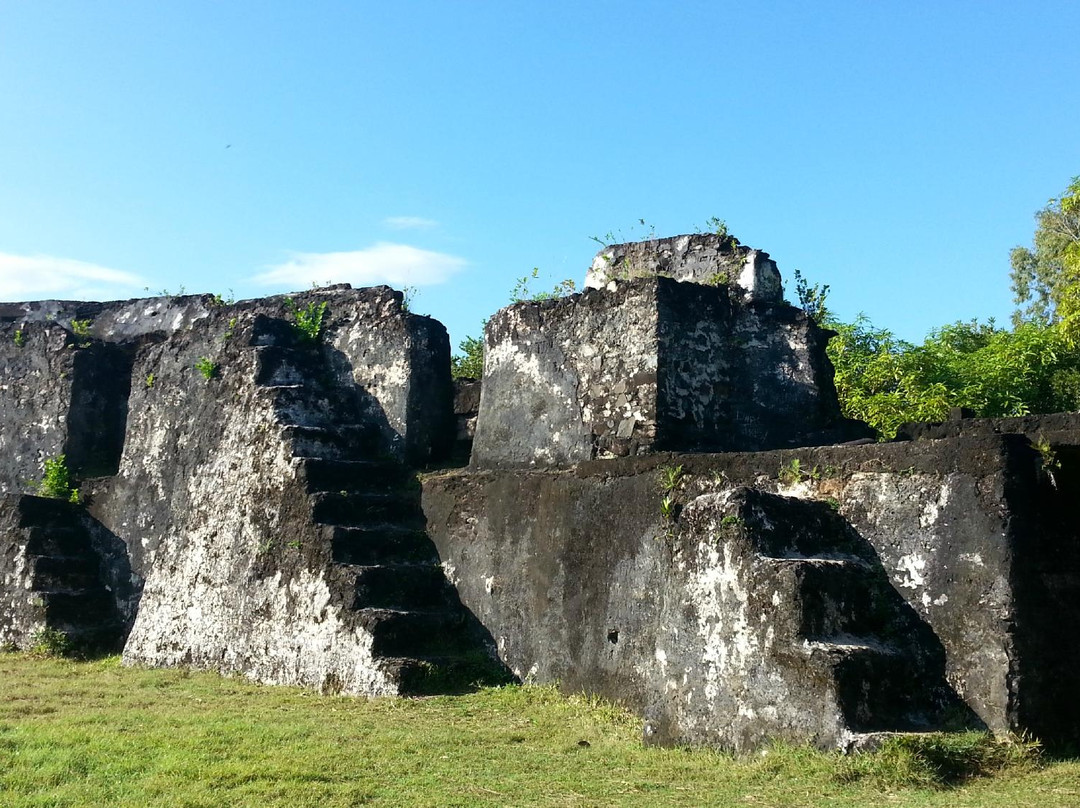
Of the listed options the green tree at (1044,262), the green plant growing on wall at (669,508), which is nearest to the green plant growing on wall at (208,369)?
the green plant growing on wall at (669,508)

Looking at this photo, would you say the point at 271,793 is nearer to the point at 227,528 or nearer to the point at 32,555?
the point at 227,528

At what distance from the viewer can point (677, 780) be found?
496 centimetres

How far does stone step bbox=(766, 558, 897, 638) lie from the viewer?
524cm

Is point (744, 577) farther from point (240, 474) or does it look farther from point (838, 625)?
point (240, 474)

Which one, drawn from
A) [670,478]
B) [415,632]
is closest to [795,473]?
[670,478]

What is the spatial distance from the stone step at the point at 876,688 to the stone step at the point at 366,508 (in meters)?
4.11

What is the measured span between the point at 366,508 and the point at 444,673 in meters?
1.70

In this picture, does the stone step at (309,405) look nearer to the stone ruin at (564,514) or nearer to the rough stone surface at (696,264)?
the stone ruin at (564,514)

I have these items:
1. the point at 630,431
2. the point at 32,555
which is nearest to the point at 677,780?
the point at 630,431

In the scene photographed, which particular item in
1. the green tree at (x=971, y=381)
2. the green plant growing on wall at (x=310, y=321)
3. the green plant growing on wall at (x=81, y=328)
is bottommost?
the green plant growing on wall at (x=310, y=321)

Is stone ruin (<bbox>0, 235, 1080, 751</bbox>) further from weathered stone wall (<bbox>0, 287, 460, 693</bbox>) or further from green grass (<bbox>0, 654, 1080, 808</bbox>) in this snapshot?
green grass (<bbox>0, 654, 1080, 808</bbox>)

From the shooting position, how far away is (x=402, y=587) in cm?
784

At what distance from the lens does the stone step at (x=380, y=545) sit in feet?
26.2

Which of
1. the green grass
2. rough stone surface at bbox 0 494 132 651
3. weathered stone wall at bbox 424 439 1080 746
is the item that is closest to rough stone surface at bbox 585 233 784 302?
weathered stone wall at bbox 424 439 1080 746
